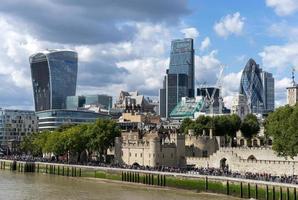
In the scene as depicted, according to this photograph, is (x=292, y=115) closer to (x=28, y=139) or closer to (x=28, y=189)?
(x=28, y=189)

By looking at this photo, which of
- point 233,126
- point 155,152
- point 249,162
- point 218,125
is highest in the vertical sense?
point 218,125

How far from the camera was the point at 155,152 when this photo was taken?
112000 mm

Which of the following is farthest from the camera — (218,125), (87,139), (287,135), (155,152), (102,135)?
(218,125)

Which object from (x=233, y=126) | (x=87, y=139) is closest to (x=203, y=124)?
(x=233, y=126)

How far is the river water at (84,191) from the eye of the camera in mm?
77375

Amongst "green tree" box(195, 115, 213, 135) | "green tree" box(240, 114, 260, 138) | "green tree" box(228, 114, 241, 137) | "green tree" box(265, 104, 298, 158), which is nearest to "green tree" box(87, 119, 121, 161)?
"green tree" box(195, 115, 213, 135)

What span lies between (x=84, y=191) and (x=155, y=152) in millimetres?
28447

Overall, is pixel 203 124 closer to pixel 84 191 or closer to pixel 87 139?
pixel 87 139

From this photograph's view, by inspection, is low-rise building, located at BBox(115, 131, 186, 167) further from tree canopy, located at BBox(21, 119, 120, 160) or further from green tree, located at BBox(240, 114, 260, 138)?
green tree, located at BBox(240, 114, 260, 138)

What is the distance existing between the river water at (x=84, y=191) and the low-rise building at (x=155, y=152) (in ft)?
41.9

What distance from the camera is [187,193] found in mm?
81562

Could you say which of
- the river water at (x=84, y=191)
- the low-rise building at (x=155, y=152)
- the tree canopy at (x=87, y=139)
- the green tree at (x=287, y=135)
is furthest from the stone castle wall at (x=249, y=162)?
the tree canopy at (x=87, y=139)

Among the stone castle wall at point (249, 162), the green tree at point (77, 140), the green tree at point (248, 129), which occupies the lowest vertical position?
the stone castle wall at point (249, 162)

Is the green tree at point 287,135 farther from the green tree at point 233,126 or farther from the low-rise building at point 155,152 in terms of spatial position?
the green tree at point 233,126
